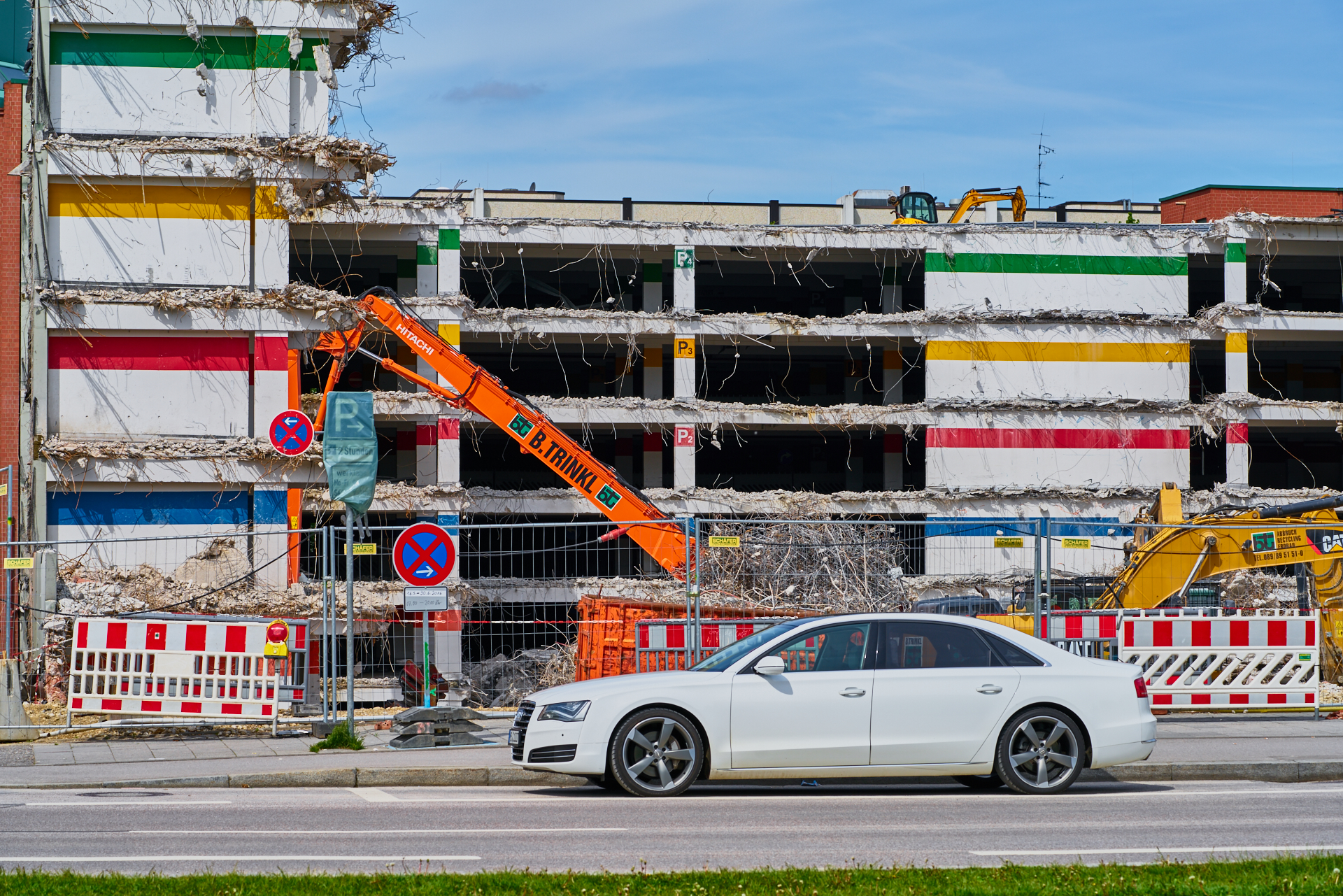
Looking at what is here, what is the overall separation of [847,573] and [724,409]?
939 cm

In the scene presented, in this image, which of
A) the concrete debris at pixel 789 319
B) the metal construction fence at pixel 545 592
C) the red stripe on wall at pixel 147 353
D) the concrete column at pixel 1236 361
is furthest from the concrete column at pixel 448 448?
the concrete column at pixel 1236 361

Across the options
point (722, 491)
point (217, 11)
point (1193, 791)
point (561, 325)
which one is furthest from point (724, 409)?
point (1193, 791)

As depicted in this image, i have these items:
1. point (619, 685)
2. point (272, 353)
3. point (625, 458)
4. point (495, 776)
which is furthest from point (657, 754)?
point (625, 458)

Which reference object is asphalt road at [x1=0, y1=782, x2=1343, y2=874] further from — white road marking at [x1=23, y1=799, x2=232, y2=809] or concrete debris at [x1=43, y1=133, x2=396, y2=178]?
concrete debris at [x1=43, y1=133, x2=396, y2=178]

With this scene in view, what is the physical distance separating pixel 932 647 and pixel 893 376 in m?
26.7

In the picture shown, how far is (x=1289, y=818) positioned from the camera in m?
9.97

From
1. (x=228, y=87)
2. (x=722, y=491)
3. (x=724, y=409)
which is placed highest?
(x=228, y=87)

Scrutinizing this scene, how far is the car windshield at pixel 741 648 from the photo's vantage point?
36.6ft

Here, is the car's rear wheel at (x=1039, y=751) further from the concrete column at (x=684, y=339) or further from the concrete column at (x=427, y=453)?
the concrete column at (x=427, y=453)

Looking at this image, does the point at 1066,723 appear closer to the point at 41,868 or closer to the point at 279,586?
the point at 41,868

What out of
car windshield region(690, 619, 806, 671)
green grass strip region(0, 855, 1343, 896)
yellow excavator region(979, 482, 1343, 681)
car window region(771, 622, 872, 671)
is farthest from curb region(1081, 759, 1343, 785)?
yellow excavator region(979, 482, 1343, 681)

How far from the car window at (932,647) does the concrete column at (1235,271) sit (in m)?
26.7

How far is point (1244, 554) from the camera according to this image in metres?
18.4

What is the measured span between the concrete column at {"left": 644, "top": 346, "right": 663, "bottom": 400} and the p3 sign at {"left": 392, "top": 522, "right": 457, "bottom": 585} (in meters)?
21.5
